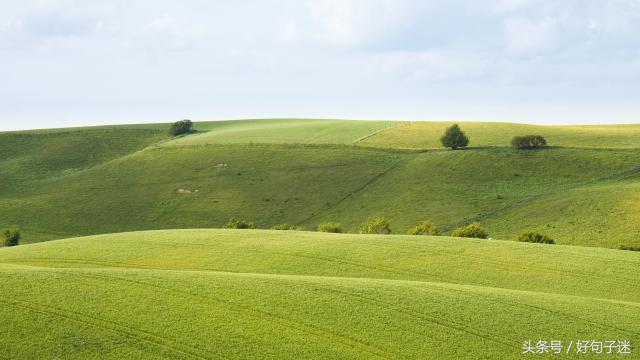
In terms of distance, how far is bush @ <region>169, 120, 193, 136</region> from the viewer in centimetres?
12356

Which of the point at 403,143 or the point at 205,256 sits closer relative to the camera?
the point at 205,256

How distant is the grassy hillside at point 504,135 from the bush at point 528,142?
3510mm

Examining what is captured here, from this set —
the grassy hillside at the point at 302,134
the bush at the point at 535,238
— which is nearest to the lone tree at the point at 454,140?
the grassy hillside at the point at 302,134

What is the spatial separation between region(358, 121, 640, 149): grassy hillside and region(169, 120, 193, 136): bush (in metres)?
37.5

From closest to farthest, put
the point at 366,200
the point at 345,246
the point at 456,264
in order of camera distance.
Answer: the point at 456,264
the point at 345,246
the point at 366,200

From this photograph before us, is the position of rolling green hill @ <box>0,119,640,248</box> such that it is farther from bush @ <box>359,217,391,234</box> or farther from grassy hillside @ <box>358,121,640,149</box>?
bush @ <box>359,217,391,234</box>

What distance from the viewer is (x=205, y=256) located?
4078 cm

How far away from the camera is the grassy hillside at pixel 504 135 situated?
91062 millimetres

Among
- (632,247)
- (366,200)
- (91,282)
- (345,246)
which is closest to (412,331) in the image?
(91,282)

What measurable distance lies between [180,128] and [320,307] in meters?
101

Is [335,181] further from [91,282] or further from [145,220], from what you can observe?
[91,282]

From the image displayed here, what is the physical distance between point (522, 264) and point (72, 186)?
6868cm

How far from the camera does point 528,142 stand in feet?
287

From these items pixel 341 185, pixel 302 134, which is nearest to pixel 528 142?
pixel 341 185
